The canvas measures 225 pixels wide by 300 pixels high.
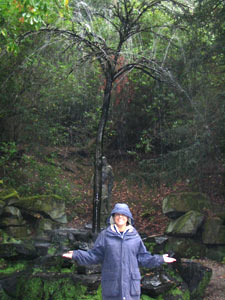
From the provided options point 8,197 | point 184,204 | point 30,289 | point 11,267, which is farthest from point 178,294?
point 8,197

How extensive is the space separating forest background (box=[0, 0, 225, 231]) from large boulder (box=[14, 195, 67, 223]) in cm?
137

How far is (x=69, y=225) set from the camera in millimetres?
11859

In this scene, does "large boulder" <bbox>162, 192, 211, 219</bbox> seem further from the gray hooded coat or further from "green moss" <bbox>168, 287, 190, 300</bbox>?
the gray hooded coat

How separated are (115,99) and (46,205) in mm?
6561

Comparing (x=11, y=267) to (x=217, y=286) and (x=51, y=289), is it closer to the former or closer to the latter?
(x=51, y=289)

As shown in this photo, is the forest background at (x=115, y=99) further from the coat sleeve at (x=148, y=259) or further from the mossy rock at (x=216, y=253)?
the coat sleeve at (x=148, y=259)

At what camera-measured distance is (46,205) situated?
36.9ft

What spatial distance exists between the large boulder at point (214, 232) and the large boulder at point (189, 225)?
0.75ft

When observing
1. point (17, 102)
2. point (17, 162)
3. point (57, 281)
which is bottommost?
point (57, 281)

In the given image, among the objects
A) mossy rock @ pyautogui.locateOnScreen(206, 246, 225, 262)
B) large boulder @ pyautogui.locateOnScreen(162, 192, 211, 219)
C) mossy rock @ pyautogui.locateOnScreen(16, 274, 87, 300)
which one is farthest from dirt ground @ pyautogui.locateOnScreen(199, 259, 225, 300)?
mossy rock @ pyautogui.locateOnScreen(16, 274, 87, 300)

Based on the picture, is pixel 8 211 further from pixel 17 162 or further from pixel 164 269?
pixel 164 269

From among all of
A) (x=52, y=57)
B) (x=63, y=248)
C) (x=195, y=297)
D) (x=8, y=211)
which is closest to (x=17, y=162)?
(x=8, y=211)

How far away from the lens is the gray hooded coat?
3416mm

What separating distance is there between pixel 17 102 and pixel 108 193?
14.5 feet
